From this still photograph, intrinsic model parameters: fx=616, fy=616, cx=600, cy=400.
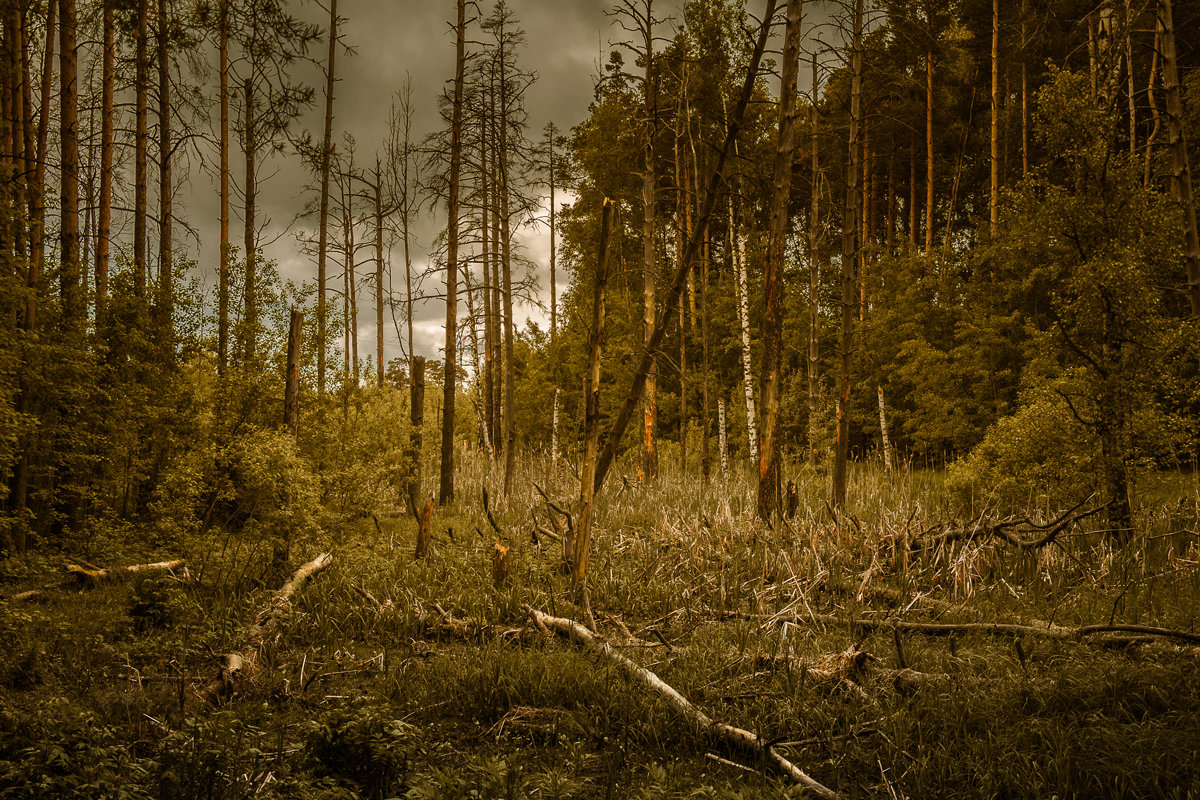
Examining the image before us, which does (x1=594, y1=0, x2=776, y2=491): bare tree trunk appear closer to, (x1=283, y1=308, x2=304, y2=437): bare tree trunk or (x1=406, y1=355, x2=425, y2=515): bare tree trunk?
(x1=283, y1=308, x2=304, y2=437): bare tree trunk

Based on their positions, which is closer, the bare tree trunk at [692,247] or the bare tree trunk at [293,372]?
the bare tree trunk at [692,247]

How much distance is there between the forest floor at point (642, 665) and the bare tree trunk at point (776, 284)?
759 millimetres

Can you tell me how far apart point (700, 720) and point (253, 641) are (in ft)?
12.6

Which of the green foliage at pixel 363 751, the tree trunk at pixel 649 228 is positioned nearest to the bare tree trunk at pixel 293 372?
the tree trunk at pixel 649 228

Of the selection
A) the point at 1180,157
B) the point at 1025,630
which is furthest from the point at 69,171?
the point at 1180,157

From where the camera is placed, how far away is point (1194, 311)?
265 inches

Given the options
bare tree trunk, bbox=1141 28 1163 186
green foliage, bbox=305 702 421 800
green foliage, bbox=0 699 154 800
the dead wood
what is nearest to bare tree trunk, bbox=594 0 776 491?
green foliage, bbox=305 702 421 800

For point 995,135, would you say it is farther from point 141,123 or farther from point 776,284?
point 141,123

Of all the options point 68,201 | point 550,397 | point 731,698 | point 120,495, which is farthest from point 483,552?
point 550,397

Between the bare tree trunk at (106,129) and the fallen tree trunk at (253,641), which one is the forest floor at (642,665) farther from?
the bare tree trunk at (106,129)

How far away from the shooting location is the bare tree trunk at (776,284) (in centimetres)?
791

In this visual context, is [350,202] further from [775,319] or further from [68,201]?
[775,319]

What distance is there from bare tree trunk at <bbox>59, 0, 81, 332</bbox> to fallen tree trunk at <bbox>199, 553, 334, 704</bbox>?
16.0ft

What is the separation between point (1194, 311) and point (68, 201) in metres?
14.6
